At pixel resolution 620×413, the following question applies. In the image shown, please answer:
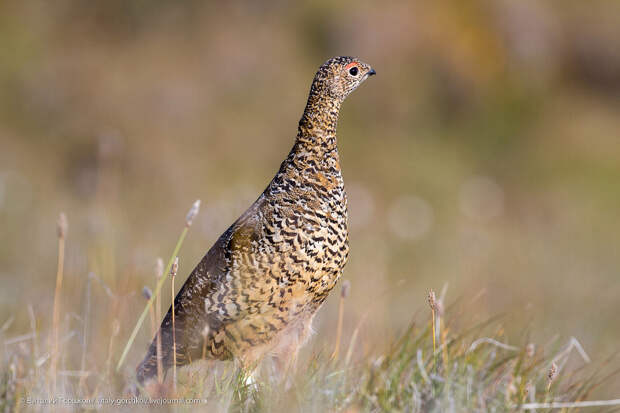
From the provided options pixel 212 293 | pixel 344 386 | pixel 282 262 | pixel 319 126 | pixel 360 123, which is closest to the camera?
pixel 344 386

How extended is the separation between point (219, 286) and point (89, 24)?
1290 cm

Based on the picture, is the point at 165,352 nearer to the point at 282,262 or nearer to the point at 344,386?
the point at 282,262

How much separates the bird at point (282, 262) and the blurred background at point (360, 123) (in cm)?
578

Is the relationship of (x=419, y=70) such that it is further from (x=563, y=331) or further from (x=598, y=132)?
(x=563, y=331)

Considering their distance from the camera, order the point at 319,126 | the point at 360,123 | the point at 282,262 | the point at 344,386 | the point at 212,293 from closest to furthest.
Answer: the point at 344,386 < the point at 282,262 < the point at 212,293 < the point at 319,126 < the point at 360,123

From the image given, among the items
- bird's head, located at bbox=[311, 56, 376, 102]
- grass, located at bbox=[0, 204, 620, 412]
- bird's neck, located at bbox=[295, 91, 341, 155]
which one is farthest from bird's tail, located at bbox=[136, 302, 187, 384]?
bird's head, located at bbox=[311, 56, 376, 102]

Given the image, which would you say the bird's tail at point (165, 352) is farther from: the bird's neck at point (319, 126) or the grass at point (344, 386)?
the bird's neck at point (319, 126)

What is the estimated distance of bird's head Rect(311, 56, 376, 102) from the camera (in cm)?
419

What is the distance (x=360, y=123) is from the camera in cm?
1441

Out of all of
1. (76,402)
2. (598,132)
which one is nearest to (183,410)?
(76,402)

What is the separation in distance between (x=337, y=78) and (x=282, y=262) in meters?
1.13

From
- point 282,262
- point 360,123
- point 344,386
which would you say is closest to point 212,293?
point 282,262

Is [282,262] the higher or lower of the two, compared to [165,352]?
higher

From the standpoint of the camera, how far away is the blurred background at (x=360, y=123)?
11500 mm
